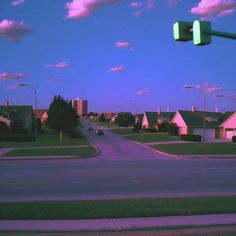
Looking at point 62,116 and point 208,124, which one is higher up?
point 62,116

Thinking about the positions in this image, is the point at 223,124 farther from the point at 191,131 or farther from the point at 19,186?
the point at 19,186

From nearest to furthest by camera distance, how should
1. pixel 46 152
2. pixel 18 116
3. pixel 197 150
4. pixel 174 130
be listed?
pixel 46 152 < pixel 197 150 < pixel 18 116 < pixel 174 130

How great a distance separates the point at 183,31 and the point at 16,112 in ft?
238

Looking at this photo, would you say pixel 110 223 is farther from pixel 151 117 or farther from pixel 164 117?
pixel 151 117

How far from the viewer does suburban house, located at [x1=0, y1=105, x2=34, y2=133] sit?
7462cm

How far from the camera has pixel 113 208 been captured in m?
10.7

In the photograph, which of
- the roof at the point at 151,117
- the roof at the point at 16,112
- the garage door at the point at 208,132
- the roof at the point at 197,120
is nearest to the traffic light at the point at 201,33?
the roof at the point at 16,112

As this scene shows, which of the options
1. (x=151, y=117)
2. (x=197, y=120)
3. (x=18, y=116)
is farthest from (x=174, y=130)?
(x=151, y=117)

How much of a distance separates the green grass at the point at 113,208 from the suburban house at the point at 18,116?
6448cm

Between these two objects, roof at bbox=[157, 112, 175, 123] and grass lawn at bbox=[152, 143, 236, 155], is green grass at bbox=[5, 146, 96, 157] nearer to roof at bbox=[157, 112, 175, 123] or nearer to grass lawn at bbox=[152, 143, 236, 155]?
grass lawn at bbox=[152, 143, 236, 155]

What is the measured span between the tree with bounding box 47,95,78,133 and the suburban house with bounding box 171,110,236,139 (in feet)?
61.6

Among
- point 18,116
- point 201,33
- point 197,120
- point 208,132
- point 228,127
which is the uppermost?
point 201,33

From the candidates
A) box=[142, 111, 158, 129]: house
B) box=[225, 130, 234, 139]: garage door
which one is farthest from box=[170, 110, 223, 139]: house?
box=[142, 111, 158, 129]: house

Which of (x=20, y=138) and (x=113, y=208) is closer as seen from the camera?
(x=113, y=208)
